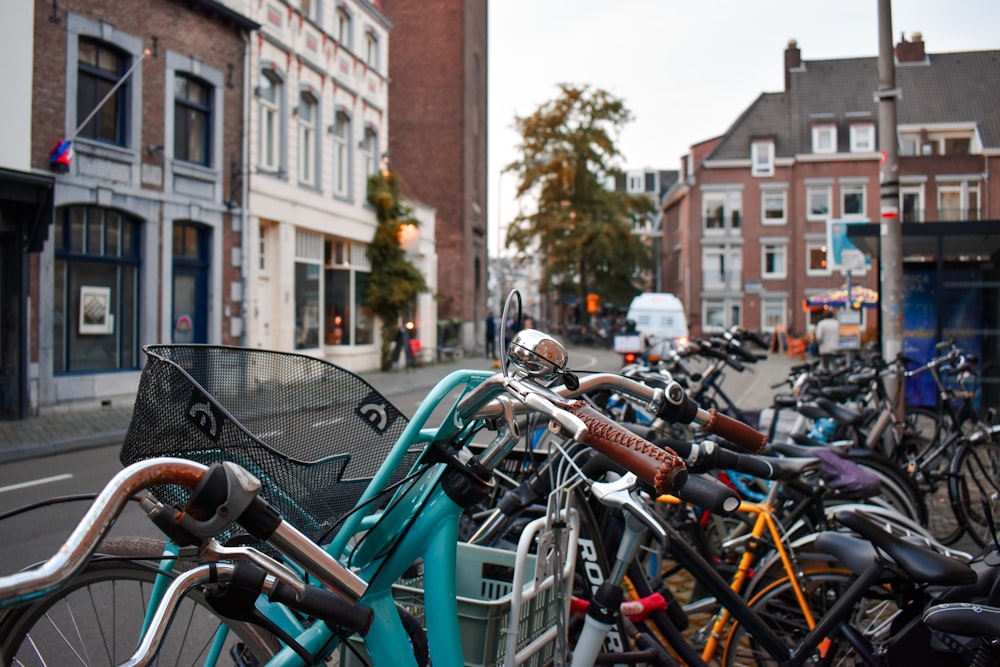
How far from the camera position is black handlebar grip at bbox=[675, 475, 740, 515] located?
78.9 inches

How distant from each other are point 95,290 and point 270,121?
705 centimetres

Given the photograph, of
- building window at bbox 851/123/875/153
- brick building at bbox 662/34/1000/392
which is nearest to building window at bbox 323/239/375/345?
brick building at bbox 662/34/1000/392

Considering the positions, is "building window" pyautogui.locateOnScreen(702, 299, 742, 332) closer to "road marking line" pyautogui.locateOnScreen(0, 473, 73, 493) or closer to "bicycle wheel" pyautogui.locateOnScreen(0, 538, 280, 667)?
"road marking line" pyautogui.locateOnScreen(0, 473, 73, 493)

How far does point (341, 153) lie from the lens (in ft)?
76.4

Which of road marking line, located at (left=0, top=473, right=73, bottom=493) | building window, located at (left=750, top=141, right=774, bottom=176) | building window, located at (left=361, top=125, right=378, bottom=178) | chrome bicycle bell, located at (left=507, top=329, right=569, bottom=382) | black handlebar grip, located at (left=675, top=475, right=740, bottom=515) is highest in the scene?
building window, located at (left=750, top=141, right=774, bottom=176)

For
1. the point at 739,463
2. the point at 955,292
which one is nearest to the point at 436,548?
the point at 739,463

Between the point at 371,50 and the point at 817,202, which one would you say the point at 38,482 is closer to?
the point at 371,50

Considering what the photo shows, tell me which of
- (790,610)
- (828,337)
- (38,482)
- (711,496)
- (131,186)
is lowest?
(38,482)

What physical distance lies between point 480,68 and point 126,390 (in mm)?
28312

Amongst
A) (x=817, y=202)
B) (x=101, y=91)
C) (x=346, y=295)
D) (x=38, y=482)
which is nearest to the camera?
(x=38, y=482)

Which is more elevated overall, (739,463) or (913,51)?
(913,51)

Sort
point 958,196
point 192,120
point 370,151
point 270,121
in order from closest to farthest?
1. point 192,120
2. point 270,121
3. point 370,151
4. point 958,196

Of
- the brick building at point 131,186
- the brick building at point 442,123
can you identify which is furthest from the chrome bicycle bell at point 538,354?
the brick building at point 442,123

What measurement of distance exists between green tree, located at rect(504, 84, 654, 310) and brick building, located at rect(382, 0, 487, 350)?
13.5 metres
